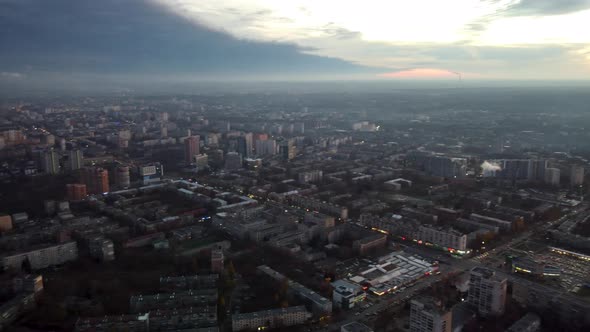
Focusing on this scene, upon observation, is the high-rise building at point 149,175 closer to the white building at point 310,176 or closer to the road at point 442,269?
the white building at point 310,176

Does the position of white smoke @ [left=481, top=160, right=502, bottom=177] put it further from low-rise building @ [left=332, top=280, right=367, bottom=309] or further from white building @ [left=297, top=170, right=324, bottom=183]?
low-rise building @ [left=332, top=280, right=367, bottom=309]

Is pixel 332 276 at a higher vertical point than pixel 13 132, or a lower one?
lower

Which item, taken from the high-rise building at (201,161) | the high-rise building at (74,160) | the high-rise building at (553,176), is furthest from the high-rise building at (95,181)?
the high-rise building at (553,176)

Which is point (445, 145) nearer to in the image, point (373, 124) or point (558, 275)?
point (373, 124)

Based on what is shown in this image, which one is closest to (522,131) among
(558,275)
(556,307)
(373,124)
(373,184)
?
(373,124)

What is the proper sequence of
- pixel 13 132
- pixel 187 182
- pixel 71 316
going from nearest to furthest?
pixel 71 316
pixel 187 182
pixel 13 132

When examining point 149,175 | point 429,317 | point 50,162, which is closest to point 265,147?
point 149,175
